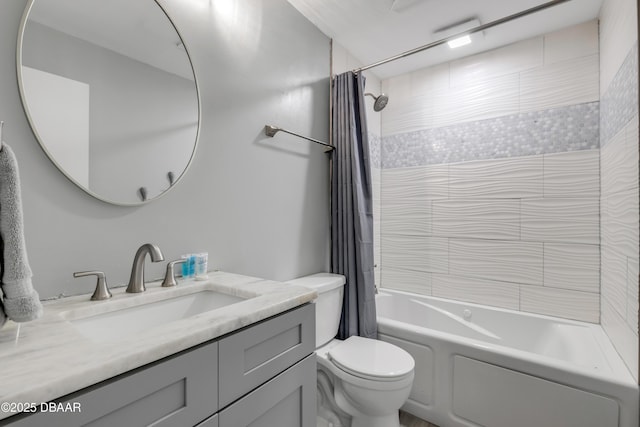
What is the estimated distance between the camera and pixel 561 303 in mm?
1984

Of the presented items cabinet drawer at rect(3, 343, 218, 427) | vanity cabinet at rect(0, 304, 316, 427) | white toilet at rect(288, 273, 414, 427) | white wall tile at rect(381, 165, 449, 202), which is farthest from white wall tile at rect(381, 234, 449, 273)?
cabinet drawer at rect(3, 343, 218, 427)

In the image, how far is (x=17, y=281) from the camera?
0.59 m

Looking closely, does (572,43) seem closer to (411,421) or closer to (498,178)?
(498,178)

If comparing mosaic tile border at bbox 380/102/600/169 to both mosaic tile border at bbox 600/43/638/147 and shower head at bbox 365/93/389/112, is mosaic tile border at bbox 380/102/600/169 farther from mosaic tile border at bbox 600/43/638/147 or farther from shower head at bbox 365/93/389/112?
shower head at bbox 365/93/389/112

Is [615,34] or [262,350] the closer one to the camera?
[262,350]

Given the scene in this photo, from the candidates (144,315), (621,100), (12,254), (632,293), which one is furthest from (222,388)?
(621,100)

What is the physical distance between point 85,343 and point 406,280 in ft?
7.97

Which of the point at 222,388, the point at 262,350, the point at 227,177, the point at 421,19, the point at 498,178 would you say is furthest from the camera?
the point at 498,178

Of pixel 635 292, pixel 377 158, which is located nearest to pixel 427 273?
pixel 377 158

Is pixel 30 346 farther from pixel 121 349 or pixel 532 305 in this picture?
pixel 532 305

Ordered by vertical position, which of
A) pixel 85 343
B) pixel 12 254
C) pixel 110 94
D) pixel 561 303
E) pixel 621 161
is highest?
pixel 110 94

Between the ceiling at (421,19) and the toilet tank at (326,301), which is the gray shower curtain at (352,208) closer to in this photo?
the toilet tank at (326,301)

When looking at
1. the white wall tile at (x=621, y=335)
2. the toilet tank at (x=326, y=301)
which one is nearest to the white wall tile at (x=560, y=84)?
the white wall tile at (x=621, y=335)

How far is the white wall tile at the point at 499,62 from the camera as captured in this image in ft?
6.97
